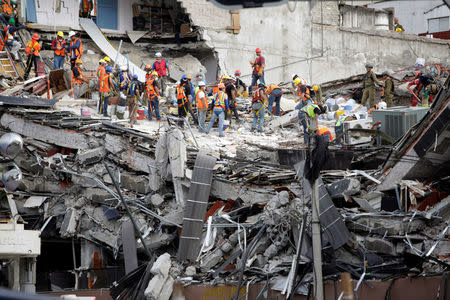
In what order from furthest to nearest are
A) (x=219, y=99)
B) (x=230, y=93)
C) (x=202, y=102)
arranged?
(x=230, y=93) < (x=202, y=102) < (x=219, y=99)

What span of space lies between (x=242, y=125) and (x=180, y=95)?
7.99 feet

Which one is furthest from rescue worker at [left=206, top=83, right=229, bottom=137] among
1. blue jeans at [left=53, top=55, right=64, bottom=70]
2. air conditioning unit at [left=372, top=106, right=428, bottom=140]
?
blue jeans at [left=53, top=55, right=64, bottom=70]

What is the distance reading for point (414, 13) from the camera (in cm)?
4312

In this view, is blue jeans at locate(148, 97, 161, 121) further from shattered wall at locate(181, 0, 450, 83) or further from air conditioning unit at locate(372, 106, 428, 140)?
shattered wall at locate(181, 0, 450, 83)

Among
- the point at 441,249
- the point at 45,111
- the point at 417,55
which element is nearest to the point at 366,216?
the point at 441,249

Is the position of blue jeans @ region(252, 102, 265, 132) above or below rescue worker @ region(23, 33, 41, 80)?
below

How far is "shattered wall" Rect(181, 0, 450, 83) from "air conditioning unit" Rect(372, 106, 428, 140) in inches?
521

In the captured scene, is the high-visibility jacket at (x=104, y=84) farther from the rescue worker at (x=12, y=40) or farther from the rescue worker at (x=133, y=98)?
the rescue worker at (x=12, y=40)

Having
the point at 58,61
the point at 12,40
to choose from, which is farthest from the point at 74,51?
the point at 12,40

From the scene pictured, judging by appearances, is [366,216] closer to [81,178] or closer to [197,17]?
[81,178]

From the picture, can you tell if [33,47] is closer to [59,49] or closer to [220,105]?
[59,49]

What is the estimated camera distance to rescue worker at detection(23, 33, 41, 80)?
73.8ft

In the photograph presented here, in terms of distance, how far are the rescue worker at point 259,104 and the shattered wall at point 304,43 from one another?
380 inches

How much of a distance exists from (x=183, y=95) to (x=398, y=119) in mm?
6189
